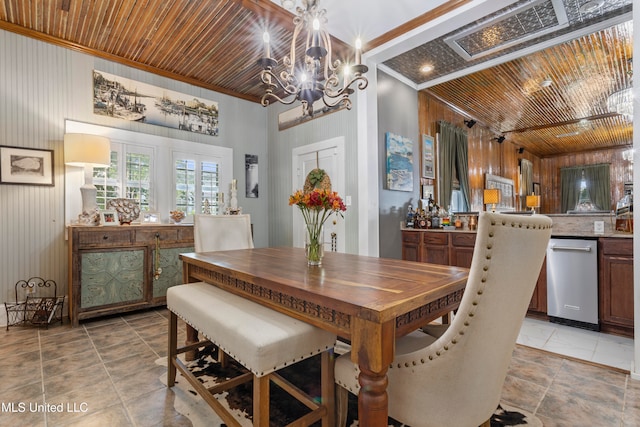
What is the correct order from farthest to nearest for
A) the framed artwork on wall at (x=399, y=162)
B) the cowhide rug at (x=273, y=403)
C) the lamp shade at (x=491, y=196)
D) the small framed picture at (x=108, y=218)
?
the lamp shade at (x=491, y=196)
the framed artwork on wall at (x=399, y=162)
the small framed picture at (x=108, y=218)
the cowhide rug at (x=273, y=403)

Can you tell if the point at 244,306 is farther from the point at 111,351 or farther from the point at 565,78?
the point at 565,78

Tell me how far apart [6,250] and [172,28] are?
2800 millimetres

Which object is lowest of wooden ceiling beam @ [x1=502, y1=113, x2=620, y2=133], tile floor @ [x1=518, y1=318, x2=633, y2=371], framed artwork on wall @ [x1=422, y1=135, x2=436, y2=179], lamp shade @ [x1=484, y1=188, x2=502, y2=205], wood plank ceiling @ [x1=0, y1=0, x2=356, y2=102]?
tile floor @ [x1=518, y1=318, x2=633, y2=371]

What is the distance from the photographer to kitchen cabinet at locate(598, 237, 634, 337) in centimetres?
253

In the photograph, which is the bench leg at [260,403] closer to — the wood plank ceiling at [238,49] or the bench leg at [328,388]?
the bench leg at [328,388]

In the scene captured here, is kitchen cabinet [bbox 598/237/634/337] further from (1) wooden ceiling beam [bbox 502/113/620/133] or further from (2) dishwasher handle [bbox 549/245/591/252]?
(1) wooden ceiling beam [bbox 502/113/620/133]

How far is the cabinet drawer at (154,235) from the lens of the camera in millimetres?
3270

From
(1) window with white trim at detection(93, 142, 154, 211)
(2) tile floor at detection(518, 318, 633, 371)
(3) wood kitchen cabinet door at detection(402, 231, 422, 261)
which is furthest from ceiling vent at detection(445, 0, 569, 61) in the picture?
(1) window with white trim at detection(93, 142, 154, 211)

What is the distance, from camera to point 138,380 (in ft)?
6.31

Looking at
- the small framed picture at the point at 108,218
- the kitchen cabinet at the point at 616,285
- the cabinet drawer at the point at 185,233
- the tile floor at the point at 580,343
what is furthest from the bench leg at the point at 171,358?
the kitchen cabinet at the point at 616,285

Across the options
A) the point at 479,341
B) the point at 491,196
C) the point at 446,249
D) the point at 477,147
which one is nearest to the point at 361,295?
the point at 479,341

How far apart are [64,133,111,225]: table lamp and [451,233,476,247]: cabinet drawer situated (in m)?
3.96

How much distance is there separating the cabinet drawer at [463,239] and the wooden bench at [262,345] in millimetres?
2696

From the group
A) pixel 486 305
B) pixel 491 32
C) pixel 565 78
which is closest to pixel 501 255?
pixel 486 305
